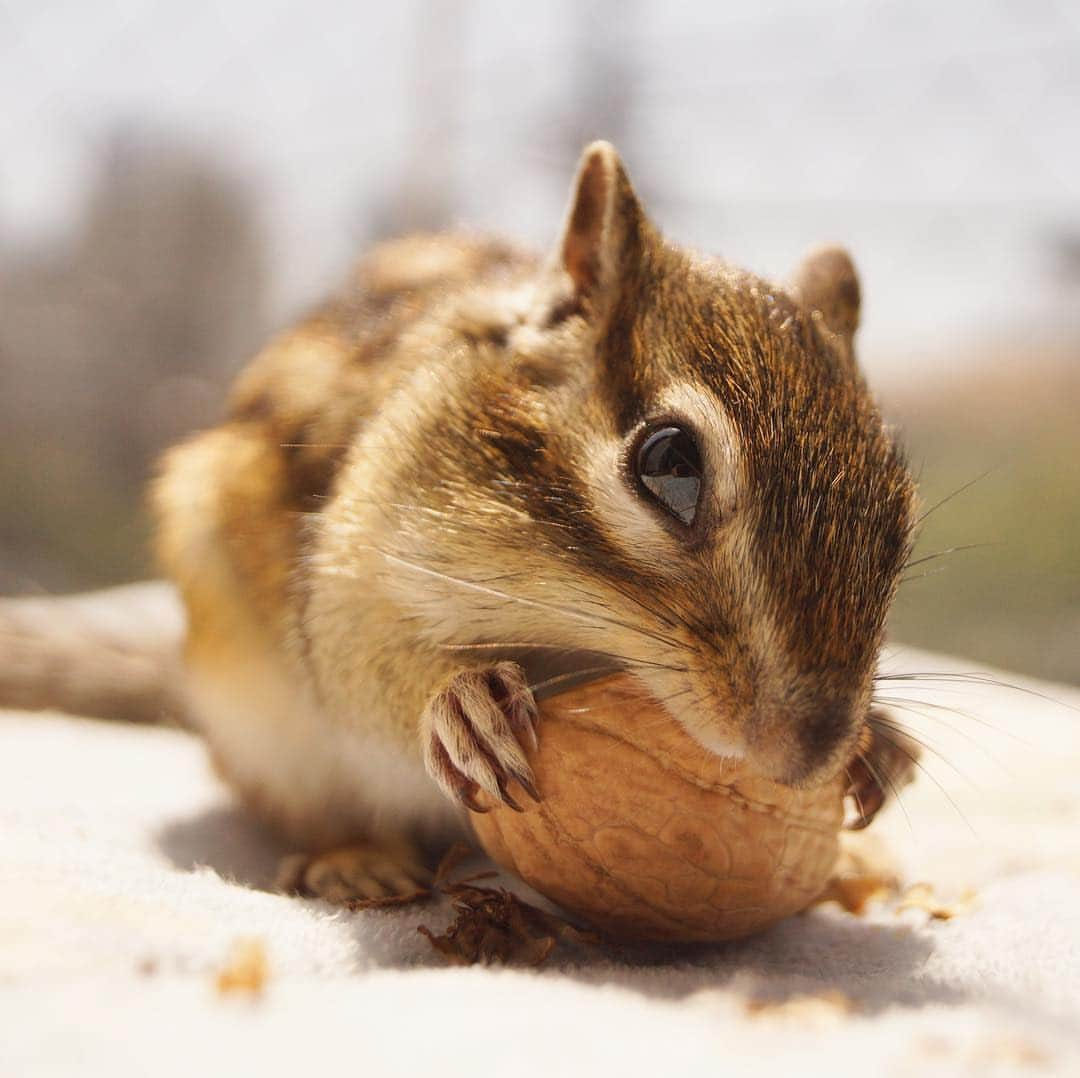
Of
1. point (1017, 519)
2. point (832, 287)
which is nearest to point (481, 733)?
point (832, 287)

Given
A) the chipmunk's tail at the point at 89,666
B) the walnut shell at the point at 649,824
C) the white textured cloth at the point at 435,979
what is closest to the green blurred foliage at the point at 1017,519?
the white textured cloth at the point at 435,979

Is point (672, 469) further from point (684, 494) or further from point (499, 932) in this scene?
point (499, 932)

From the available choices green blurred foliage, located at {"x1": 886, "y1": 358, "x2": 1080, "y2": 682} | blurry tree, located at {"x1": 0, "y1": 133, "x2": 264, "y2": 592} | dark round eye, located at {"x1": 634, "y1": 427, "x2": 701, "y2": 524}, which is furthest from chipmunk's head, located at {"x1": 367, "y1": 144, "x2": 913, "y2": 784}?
blurry tree, located at {"x1": 0, "y1": 133, "x2": 264, "y2": 592}

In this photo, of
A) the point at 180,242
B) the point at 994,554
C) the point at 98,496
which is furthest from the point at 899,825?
the point at 180,242

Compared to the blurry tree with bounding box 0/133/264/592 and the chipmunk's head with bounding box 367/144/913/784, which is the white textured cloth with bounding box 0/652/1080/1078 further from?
the blurry tree with bounding box 0/133/264/592

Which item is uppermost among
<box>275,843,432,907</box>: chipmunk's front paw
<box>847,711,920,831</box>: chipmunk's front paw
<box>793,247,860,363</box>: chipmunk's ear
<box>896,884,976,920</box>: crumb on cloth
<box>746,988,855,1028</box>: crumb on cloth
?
<box>793,247,860,363</box>: chipmunk's ear

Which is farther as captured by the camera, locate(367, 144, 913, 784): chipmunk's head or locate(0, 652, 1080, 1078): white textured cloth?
locate(367, 144, 913, 784): chipmunk's head

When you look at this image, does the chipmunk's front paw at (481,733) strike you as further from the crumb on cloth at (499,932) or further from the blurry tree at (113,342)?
the blurry tree at (113,342)

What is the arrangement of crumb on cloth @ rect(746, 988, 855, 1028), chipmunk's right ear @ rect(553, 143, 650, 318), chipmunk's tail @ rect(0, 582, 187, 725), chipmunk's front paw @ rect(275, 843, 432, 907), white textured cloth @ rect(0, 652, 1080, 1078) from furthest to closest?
1. chipmunk's tail @ rect(0, 582, 187, 725)
2. chipmunk's front paw @ rect(275, 843, 432, 907)
3. chipmunk's right ear @ rect(553, 143, 650, 318)
4. crumb on cloth @ rect(746, 988, 855, 1028)
5. white textured cloth @ rect(0, 652, 1080, 1078)
